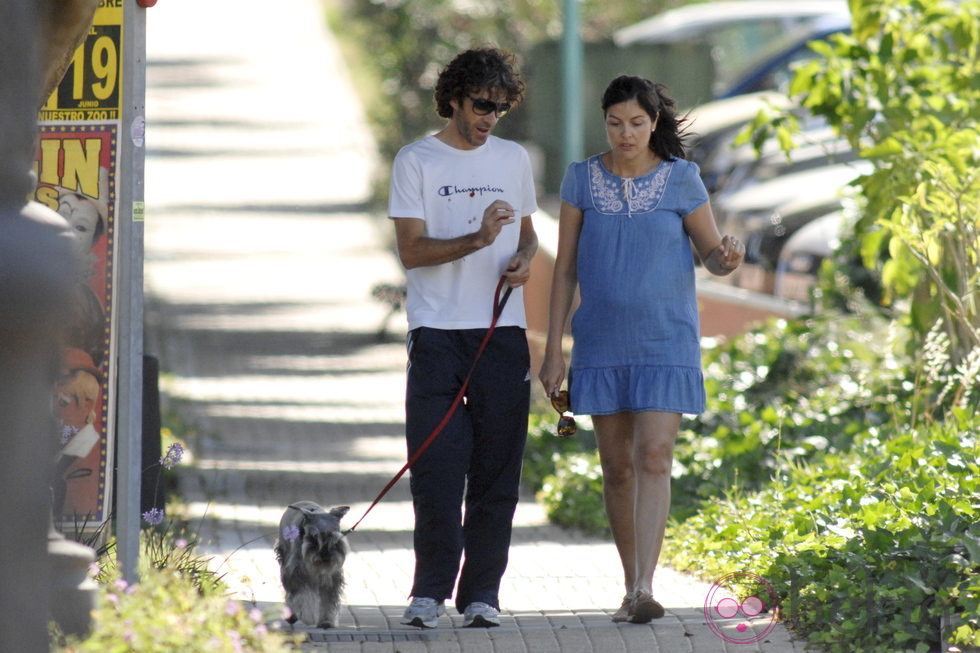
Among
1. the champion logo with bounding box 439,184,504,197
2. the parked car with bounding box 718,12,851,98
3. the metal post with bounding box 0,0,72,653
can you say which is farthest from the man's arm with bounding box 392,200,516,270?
the parked car with bounding box 718,12,851,98

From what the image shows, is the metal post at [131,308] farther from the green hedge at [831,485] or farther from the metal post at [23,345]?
the green hedge at [831,485]

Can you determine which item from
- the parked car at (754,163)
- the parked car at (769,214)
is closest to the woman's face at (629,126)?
the parked car at (769,214)

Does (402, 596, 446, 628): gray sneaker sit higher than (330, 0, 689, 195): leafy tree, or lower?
lower

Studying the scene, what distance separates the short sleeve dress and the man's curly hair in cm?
51

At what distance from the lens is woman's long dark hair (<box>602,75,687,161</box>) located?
581 cm

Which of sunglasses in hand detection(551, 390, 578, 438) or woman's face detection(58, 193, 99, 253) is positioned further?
woman's face detection(58, 193, 99, 253)

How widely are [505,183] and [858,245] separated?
12.1 ft

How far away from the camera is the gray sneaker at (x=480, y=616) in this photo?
19.0 feet

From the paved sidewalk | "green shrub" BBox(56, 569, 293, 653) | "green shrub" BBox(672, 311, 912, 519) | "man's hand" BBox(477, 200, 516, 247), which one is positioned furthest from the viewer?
"green shrub" BBox(672, 311, 912, 519)

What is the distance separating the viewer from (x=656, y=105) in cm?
584

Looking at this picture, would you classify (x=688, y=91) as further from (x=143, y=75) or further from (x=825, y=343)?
(x=143, y=75)

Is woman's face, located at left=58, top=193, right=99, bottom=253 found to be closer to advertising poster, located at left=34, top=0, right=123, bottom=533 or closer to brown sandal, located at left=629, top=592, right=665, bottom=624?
advertising poster, located at left=34, top=0, right=123, bottom=533

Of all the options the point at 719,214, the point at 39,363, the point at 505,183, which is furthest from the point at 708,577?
the point at 719,214

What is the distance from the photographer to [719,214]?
12.0 m
